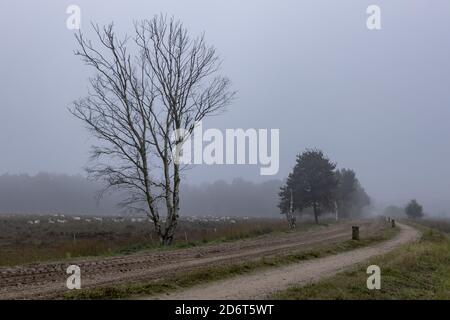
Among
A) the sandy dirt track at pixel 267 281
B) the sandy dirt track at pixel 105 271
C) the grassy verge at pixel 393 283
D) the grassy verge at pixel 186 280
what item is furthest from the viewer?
the grassy verge at pixel 393 283

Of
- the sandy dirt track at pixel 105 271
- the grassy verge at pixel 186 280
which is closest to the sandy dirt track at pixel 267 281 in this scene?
the grassy verge at pixel 186 280

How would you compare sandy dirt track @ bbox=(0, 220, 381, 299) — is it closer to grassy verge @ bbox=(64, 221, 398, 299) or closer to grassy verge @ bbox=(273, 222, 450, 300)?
grassy verge @ bbox=(64, 221, 398, 299)

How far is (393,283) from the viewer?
13516 millimetres

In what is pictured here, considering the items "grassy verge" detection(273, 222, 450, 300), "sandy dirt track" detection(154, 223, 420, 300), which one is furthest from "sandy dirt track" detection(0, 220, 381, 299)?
"grassy verge" detection(273, 222, 450, 300)

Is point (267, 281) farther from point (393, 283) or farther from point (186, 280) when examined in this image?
point (393, 283)

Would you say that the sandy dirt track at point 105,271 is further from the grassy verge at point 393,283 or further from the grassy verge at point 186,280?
the grassy verge at point 393,283

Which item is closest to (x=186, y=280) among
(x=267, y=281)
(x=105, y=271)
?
(x=267, y=281)

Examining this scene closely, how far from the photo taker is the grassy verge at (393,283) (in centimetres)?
1112

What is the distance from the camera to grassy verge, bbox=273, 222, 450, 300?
11125mm
